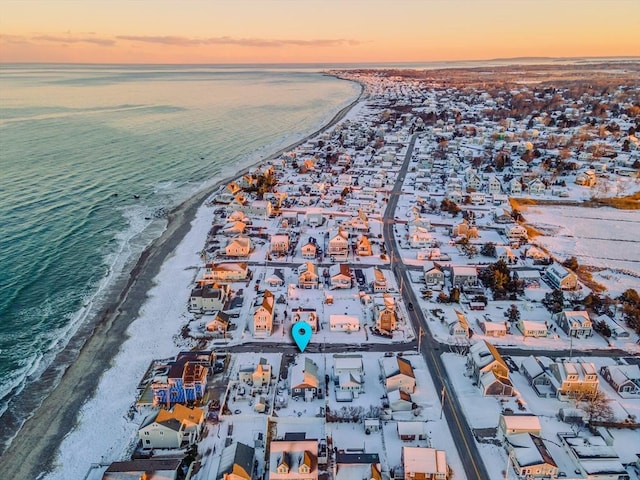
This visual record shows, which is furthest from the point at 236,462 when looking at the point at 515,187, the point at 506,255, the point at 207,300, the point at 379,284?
the point at 515,187

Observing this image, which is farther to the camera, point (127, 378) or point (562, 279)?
point (562, 279)

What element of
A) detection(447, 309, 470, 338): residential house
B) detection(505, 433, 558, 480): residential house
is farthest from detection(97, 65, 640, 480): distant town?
detection(447, 309, 470, 338): residential house

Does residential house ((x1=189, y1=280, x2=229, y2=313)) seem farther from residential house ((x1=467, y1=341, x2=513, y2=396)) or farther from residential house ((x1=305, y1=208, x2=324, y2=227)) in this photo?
residential house ((x1=305, y1=208, x2=324, y2=227))

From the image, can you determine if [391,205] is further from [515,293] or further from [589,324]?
[589,324]

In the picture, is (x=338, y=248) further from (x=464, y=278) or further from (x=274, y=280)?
(x=464, y=278)

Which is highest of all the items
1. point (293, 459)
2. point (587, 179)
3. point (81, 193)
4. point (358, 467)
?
point (587, 179)

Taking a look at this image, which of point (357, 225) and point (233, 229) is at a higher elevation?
point (357, 225)

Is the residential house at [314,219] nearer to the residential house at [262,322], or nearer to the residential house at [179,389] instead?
Result: the residential house at [262,322]
